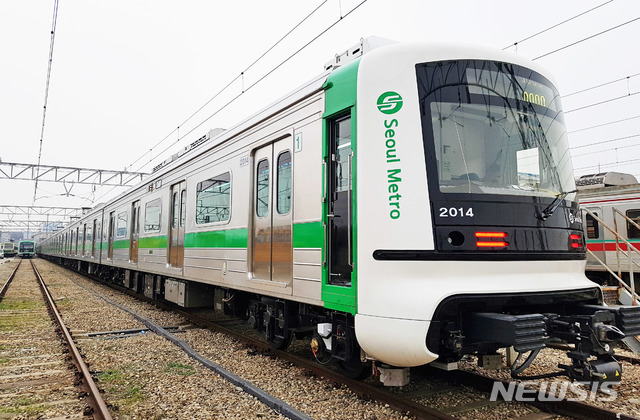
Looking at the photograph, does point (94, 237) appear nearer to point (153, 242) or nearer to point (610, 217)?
point (153, 242)

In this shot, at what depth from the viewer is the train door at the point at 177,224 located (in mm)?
9260

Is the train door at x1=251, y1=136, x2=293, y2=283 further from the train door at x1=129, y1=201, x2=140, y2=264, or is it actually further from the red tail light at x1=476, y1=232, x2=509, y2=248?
the train door at x1=129, y1=201, x2=140, y2=264

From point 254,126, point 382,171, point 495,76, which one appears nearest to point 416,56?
→ point 495,76

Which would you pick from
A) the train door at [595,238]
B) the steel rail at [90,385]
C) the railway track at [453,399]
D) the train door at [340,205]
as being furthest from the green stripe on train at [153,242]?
the train door at [595,238]

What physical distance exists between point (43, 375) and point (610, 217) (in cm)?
1315

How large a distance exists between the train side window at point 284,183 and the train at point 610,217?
9.62m

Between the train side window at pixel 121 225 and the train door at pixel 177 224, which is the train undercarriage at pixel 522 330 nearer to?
the train door at pixel 177 224

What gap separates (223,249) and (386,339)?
12.9 ft

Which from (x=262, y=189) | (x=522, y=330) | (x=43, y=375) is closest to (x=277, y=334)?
(x=262, y=189)

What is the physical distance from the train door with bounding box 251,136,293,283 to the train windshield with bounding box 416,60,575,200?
193 centimetres

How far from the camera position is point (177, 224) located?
31.4ft

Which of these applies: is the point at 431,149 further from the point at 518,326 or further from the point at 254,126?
the point at 254,126

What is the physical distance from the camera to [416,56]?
414 centimetres

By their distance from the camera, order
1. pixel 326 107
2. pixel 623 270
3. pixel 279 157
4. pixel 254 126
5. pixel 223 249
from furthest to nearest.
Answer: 1. pixel 623 270
2. pixel 223 249
3. pixel 254 126
4. pixel 279 157
5. pixel 326 107
